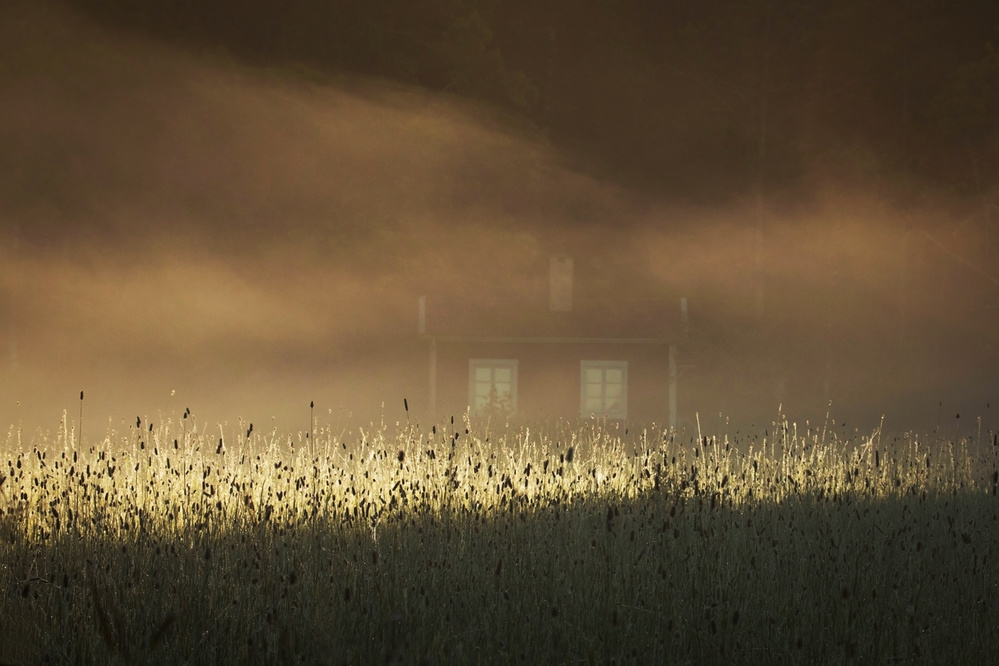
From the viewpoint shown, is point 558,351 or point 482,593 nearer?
point 482,593

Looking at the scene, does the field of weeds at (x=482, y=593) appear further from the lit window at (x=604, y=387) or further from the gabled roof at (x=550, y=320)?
the lit window at (x=604, y=387)

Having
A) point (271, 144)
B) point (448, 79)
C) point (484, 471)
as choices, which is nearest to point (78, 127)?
point (271, 144)

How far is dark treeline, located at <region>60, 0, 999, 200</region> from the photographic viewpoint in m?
26.4

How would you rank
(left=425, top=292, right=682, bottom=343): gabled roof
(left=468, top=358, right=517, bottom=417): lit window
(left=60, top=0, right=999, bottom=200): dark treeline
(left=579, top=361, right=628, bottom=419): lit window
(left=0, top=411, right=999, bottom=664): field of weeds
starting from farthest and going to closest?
(left=579, top=361, right=628, bottom=419): lit window, (left=468, top=358, right=517, bottom=417): lit window, (left=60, top=0, right=999, bottom=200): dark treeline, (left=425, top=292, right=682, bottom=343): gabled roof, (left=0, top=411, right=999, bottom=664): field of weeds

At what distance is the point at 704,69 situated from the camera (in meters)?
30.3

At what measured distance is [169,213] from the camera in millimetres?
31594

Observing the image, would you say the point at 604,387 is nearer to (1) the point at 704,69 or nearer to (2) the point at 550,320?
(2) the point at 550,320

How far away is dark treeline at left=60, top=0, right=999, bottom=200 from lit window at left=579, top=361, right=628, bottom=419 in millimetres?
7286

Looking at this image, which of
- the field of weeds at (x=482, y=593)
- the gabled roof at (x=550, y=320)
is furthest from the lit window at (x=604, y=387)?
the field of weeds at (x=482, y=593)

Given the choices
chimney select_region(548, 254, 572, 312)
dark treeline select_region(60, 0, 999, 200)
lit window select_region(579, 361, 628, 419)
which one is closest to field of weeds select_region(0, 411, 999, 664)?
lit window select_region(579, 361, 628, 419)

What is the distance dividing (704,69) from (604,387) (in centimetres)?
1088

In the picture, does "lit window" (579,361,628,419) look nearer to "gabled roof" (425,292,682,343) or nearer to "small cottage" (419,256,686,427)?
"small cottage" (419,256,686,427)

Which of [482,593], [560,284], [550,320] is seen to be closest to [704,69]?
[560,284]

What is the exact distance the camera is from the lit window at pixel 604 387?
26.8 metres
